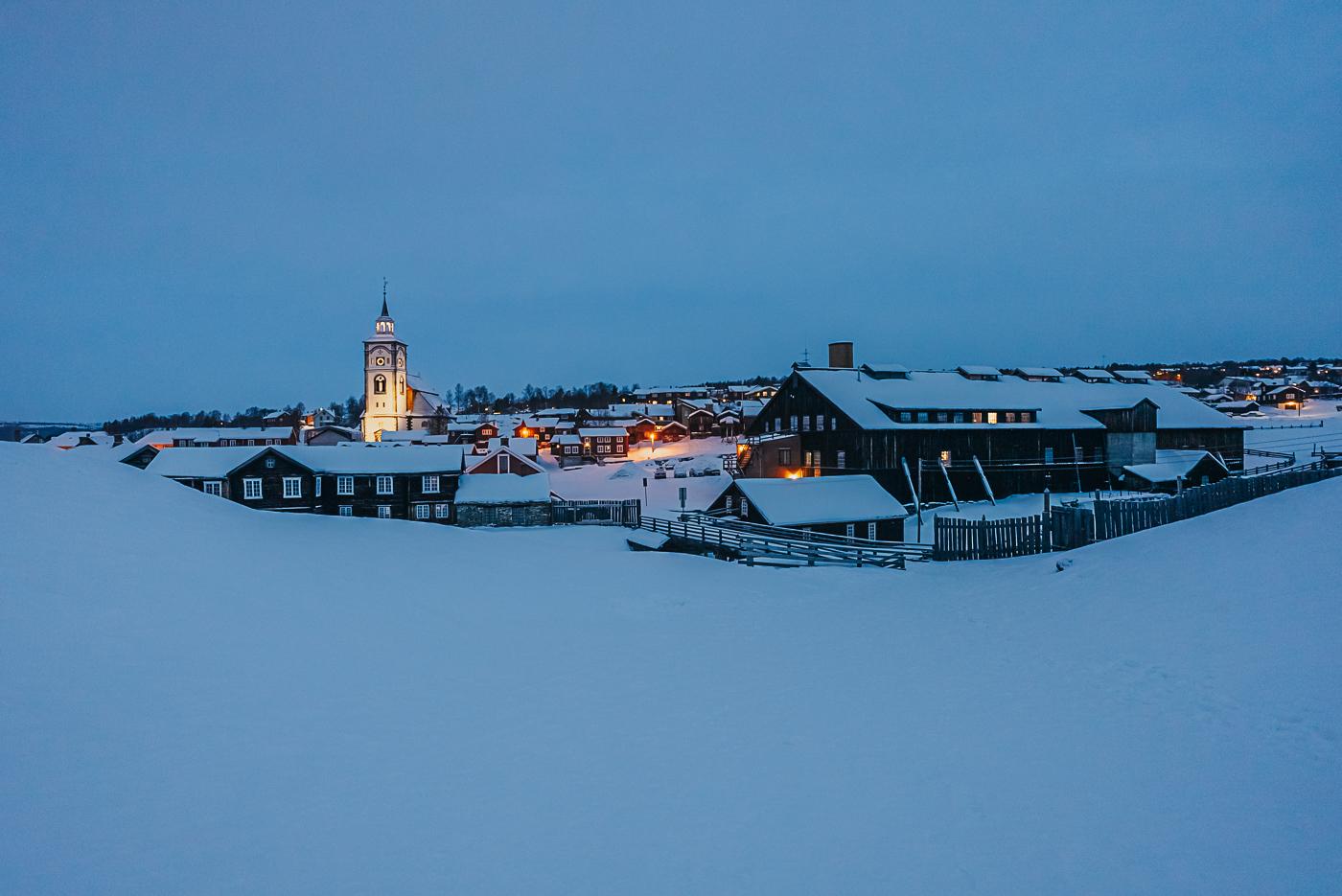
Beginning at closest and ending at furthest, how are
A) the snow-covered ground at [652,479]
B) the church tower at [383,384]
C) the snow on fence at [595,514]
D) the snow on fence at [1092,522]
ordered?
the snow on fence at [1092,522] < the snow on fence at [595,514] < the snow-covered ground at [652,479] < the church tower at [383,384]

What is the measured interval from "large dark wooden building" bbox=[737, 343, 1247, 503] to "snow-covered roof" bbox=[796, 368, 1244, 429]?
0.09 m

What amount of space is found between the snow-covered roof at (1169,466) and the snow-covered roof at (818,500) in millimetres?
22286

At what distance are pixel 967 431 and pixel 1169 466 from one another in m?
13.6

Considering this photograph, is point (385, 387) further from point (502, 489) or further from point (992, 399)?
Answer: point (992, 399)

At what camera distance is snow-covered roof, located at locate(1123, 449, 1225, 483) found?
4450 centimetres

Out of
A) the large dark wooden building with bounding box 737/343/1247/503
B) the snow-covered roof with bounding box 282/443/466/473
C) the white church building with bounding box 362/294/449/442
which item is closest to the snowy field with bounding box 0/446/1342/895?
the snow-covered roof with bounding box 282/443/466/473

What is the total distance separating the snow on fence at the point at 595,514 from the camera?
40188 mm

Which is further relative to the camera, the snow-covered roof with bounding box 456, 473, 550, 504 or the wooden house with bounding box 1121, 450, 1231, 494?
the snow-covered roof with bounding box 456, 473, 550, 504

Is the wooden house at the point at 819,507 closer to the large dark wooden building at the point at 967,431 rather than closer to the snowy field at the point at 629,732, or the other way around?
the large dark wooden building at the point at 967,431

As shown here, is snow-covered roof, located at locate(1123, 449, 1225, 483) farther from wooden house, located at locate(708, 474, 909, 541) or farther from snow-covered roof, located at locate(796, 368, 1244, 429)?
wooden house, located at locate(708, 474, 909, 541)

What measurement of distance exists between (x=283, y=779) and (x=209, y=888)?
1.52 metres

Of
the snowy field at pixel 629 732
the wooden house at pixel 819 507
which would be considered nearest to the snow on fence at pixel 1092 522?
the wooden house at pixel 819 507

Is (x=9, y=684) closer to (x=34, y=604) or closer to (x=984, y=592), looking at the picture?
(x=34, y=604)

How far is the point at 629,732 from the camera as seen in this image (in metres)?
8.55
